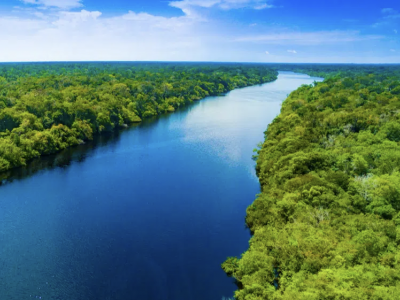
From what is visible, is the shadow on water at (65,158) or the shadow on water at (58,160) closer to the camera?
the shadow on water at (58,160)

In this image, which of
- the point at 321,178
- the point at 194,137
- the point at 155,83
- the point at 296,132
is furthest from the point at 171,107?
the point at 321,178

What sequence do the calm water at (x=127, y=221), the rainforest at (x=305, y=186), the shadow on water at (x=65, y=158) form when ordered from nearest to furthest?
the rainforest at (x=305, y=186) → the calm water at (x=127, y=221) → the shadow on water at (x=65, y=158)

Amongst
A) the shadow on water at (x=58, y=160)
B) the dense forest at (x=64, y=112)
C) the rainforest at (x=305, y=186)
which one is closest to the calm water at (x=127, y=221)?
the shadow on water at (x=58, y=160)

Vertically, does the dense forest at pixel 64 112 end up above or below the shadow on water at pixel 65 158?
above

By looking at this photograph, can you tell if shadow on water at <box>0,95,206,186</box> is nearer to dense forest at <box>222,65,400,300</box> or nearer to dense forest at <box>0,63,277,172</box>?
dense forest at <box>0,63,277,172</box>

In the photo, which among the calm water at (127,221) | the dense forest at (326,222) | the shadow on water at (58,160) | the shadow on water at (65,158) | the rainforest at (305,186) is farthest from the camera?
the shadow on water at (65,158)

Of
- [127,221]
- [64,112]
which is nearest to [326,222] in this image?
[127,221]

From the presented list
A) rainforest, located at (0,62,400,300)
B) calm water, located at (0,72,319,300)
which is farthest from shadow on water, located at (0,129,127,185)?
rainforest, located at (0,62,400,300)

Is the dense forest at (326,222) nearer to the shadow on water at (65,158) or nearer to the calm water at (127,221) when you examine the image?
the calm water at (127,221)
